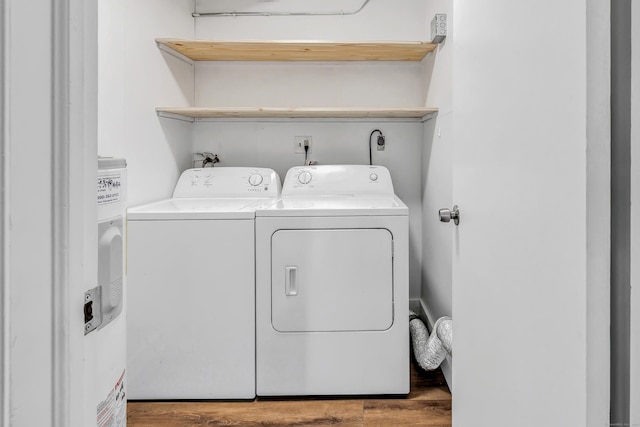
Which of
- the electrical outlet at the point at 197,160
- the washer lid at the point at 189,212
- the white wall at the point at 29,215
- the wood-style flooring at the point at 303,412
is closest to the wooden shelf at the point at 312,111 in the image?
the electrical outlet at the point at 197,160

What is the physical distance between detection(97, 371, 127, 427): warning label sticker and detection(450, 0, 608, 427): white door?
2.57 feet

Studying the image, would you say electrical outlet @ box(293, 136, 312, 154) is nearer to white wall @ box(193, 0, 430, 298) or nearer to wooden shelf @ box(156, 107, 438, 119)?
white wall @ box(193, 0, 430, 298)

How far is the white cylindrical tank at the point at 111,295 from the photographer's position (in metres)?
0.72

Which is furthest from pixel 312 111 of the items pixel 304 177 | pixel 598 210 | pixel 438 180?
pixel 598 210

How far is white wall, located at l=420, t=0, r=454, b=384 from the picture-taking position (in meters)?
2.03

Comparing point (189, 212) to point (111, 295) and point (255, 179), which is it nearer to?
point (255, 179)

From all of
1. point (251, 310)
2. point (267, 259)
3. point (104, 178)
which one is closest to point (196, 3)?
point (267, 259)

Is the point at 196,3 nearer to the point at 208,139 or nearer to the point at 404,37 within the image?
the point at 208,139

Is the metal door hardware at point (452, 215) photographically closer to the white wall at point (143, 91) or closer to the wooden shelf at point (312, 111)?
the wooden shelf at point (312, 111)

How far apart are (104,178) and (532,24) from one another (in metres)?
0.84

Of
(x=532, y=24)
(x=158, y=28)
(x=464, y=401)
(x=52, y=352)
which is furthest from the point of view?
(x=158, y=28)

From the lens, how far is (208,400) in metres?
1.91

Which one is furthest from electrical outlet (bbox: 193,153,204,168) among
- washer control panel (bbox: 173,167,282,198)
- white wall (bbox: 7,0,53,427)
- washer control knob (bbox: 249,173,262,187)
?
white wall (bbox: 7,0,53,427)

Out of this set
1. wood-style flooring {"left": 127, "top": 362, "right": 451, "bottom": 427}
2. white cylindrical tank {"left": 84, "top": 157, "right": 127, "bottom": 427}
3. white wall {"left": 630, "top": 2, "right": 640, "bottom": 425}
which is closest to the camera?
white wall {"left": 630, "top": 2, "right": 640, "bottom": 425}
